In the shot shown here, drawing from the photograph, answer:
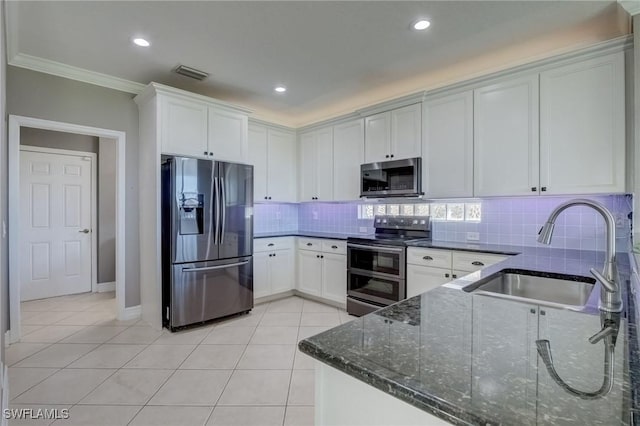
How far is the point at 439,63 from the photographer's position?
304 centimetres

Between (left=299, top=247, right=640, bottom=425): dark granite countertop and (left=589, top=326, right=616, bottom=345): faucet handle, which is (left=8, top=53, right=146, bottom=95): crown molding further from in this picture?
(left=589, top=326, right=616, bottom=345): faucet handle

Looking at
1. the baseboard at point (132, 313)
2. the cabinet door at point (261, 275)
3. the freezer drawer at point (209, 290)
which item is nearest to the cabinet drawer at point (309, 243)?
the cabinet door at point (261, 275)

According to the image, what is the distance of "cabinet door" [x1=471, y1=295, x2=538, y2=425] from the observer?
1.75 ft

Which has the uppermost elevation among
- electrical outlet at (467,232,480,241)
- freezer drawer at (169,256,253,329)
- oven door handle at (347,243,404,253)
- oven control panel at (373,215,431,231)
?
oven control panel at (373,215,431,231)

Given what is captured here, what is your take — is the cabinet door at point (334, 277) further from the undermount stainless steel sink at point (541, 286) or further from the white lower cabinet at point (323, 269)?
the undermount stainless steel sink at point (541, 286)

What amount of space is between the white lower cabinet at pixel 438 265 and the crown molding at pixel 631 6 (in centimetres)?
186

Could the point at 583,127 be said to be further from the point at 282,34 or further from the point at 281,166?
the point at 281,166

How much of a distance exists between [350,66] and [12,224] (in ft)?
11.6

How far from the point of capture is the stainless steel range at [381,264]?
10.4ft

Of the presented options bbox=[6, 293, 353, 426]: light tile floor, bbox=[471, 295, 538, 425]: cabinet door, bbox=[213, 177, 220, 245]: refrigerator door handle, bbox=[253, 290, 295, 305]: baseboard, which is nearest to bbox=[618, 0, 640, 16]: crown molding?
bbox=[471, 295, 538, 425]: cabinet door

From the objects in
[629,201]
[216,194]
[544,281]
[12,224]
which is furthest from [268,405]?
[629,201]

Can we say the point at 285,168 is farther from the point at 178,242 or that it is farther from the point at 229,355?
the point at 229,355

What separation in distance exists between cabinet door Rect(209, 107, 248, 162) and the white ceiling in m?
0.38

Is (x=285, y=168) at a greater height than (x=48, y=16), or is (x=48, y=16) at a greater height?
(x=48, y=16)
